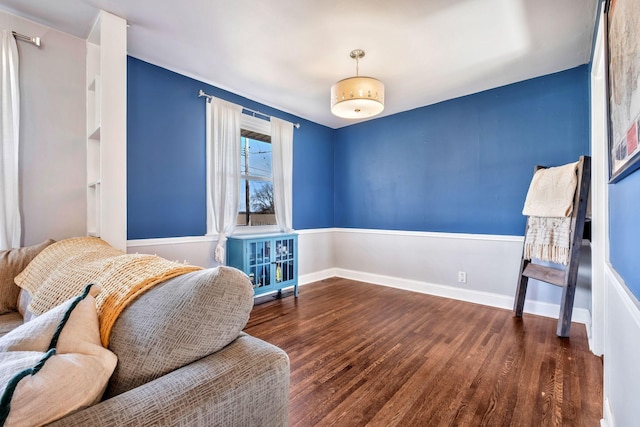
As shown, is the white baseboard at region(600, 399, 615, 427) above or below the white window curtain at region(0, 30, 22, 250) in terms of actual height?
below

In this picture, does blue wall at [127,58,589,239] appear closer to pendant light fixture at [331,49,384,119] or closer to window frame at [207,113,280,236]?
window frame at [207,113,280,236]

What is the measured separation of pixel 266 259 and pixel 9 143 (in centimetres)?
228

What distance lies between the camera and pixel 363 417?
1.46 m

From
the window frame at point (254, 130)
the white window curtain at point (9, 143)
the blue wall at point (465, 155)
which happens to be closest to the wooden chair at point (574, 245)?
the blue wall at point (465, 155)

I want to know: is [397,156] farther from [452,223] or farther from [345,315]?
[345,315]

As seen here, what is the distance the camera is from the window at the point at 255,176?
347cm

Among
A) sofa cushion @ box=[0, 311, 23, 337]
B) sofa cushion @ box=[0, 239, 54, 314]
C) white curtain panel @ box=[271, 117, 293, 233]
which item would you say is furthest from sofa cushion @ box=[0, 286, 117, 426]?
white curtain panel @ box=[271, 117, 293, 233]

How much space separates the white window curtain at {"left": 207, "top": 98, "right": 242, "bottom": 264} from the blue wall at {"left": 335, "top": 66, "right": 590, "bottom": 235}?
1.91 metres

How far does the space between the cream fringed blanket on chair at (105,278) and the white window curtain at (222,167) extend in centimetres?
168

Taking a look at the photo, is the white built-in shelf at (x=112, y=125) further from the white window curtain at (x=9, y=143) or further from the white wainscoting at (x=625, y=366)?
the white wainscoting at (x=625, y=366)

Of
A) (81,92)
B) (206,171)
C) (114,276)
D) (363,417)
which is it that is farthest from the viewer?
(206,171)

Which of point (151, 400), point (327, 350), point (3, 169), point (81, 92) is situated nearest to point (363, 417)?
point (327, 350)

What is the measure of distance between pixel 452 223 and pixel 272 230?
90.4 inches

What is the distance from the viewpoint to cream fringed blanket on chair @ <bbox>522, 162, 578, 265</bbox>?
2.43 m
